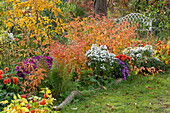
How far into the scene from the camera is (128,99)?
382cm

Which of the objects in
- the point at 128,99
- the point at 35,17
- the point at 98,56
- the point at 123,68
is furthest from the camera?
the point at 123,68

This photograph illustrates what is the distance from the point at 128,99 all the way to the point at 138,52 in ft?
7.73

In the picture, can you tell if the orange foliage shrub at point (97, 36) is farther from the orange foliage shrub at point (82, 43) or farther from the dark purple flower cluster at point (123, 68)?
the dark purple flower cluster at point (123, 68)

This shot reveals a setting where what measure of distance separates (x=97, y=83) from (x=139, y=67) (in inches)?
65.8

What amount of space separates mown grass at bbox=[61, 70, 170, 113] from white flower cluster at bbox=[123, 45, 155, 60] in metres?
0.95

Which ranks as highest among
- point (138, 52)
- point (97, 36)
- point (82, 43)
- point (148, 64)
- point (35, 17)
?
point (35, 17)

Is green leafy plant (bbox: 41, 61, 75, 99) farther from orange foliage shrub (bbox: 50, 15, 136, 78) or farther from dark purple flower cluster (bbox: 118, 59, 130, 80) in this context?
dark purple flower cluster (bbox: 118, 59, 130, 80)

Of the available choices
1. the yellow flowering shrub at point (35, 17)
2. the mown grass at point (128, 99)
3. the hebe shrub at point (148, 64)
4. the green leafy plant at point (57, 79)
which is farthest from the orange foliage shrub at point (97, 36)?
the green leafy plant at point (57, 79)

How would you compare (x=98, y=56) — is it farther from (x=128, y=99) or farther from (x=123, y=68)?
(x=128, y=99)

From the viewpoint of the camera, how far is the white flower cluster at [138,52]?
570cm

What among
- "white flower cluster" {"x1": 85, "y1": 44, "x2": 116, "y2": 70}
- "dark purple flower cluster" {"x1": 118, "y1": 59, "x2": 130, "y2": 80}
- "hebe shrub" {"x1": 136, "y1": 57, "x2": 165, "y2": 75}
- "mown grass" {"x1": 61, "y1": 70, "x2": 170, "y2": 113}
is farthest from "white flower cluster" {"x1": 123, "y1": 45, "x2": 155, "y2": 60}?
"white flower cluster" {"x1": 85, "y1": 44, "x2": 116, "y2": 70}

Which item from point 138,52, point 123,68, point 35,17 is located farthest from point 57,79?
point 138,52

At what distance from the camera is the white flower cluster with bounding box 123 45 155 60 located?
224 inches

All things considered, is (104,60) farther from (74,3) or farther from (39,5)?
(74,3)
